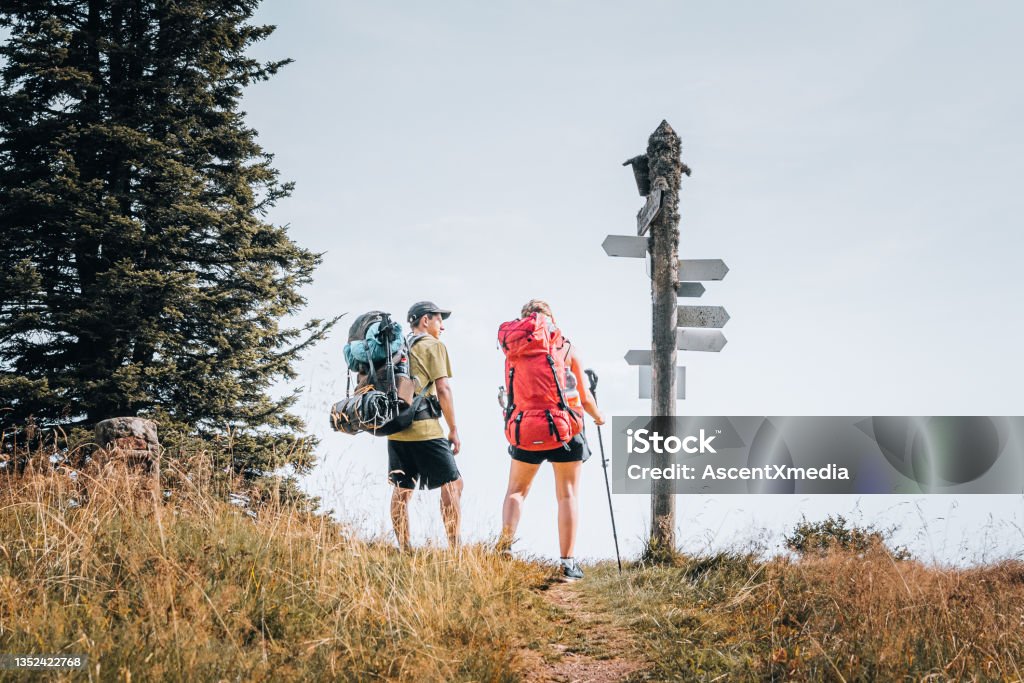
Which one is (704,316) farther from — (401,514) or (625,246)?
(401,514)

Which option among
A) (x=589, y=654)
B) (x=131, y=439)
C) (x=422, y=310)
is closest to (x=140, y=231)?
(x=131, y=439)

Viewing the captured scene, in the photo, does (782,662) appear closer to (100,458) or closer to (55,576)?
(55,576)

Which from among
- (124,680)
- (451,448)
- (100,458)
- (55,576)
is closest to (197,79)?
(100,458)

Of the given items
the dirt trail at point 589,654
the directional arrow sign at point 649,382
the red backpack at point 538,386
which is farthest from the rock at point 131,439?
the directional arrow sign at point 649,382

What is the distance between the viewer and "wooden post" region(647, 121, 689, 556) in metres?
8.05

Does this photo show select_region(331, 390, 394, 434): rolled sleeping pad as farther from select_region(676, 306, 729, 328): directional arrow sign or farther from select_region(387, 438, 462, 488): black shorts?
select_region(676, 306, 729, 328): directional arrow sign

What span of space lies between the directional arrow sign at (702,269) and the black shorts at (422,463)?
3379 mm

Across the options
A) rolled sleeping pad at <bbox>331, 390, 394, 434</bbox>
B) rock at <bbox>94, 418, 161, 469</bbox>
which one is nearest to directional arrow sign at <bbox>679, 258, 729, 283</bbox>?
rolled sleeping pad at <bbox>331, 390, 394, 434</bbox>

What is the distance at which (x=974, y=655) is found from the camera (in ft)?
15.9

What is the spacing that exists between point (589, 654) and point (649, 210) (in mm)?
4952

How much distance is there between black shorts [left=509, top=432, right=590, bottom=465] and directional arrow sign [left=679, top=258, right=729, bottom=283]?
2.52 metres

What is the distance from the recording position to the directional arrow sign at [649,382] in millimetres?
8211

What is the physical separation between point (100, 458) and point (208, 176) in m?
7.85

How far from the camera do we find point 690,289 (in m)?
8.39
